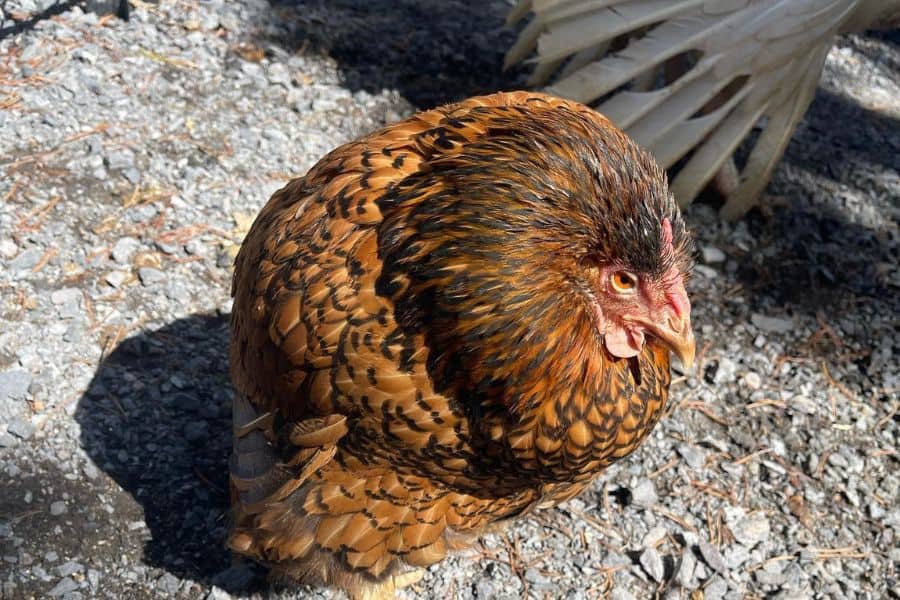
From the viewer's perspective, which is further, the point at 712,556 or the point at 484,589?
the point at 712,556

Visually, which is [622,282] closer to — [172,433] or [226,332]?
[172,433]

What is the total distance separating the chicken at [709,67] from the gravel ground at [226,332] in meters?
0.36

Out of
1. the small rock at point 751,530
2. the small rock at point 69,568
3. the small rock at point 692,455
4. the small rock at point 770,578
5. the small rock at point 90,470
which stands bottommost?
the small rock at point 69,568

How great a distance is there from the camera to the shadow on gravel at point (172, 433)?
302 centimetres

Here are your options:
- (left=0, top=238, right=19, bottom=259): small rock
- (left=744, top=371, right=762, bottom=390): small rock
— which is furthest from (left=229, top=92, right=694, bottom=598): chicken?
(left=0, top=238, right=19, bottom=259): small rock

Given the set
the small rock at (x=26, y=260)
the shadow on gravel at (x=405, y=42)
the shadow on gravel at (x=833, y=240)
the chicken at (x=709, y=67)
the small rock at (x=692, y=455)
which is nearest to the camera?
the small rock at (x=692, y=455)

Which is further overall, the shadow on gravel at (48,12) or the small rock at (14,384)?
the shadow on gravel at (48,12)

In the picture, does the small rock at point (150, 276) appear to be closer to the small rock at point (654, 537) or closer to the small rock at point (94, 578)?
the small rock at point (94, 578)

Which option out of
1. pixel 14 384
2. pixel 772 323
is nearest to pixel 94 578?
pixel 14 384

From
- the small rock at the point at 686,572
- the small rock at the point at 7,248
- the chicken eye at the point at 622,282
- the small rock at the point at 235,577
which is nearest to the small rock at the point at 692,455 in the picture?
the small rock at the point at 686,572

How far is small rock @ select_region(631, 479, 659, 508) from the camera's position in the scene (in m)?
3.30

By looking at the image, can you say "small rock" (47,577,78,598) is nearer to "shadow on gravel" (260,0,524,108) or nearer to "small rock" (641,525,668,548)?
"small rock" (641,525,668,548)

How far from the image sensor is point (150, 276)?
12.2 feet

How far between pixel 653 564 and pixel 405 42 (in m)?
3.45
